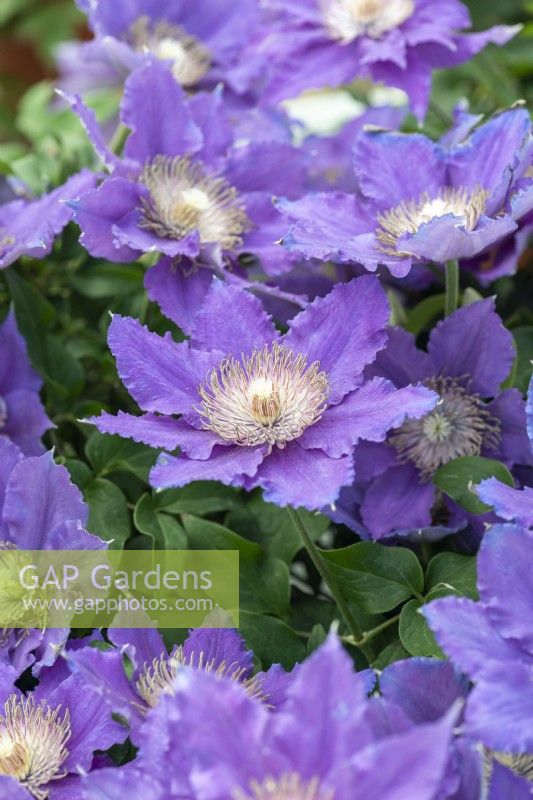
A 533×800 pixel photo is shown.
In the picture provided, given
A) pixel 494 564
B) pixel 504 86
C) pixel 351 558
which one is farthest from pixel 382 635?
pixel 504 86

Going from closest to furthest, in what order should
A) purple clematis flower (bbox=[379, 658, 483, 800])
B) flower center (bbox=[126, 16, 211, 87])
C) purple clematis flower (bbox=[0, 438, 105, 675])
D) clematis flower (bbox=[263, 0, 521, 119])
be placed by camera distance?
purple clematis flower (bbox=[379, 658, 483, 800]) → purple clematis flower (bbox=[0, 438, 105, 675]) → clematis flower (bbox=[263, 0, 521, 119]) → flower center (bbox=[126, 16, 211, 87])

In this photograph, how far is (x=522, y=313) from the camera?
40.4 inches

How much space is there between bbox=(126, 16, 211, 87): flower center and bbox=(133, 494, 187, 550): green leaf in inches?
18.5

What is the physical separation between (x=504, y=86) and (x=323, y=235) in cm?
47

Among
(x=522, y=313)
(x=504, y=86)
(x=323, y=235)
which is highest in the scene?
(x=323, y=235)

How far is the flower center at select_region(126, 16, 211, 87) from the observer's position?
3.48 ft

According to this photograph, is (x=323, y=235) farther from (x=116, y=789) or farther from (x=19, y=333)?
(x=116, y=789)

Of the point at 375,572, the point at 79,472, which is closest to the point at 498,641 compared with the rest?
the point at 375,572

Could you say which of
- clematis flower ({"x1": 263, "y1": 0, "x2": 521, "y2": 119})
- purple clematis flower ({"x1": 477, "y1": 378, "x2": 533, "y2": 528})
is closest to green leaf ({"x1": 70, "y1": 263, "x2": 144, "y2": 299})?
clematis flower ({"x1": 263, "y1": 0, "x2": 521, "y2": 119})

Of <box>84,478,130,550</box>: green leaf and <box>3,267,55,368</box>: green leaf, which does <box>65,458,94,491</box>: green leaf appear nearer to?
<box>84,478,130,550</box>: green leaf

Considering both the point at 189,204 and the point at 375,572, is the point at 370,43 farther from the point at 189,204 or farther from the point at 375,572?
the point at 375,572

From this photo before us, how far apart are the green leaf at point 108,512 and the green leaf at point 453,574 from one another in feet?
0.74

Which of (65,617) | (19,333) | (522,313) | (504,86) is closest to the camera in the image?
(65,617)

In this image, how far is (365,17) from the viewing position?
3.25 feet
